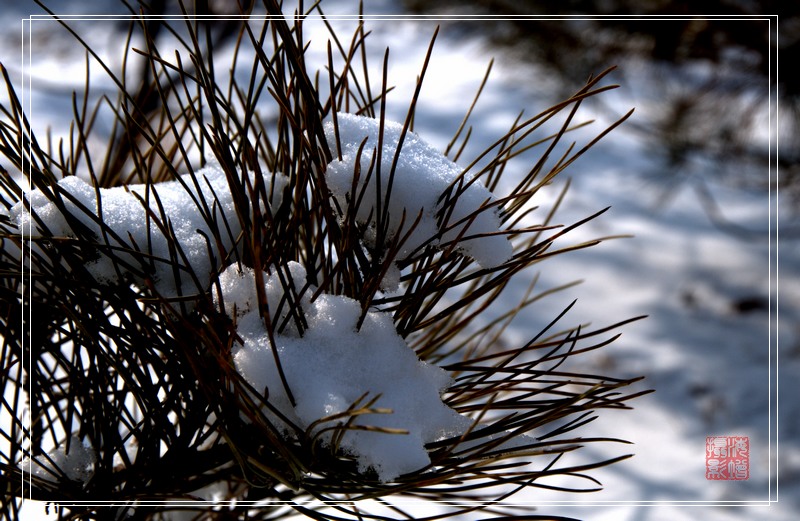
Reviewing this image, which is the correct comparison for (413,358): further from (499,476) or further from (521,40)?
(521,40)

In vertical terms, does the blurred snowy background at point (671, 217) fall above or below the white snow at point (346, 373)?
above

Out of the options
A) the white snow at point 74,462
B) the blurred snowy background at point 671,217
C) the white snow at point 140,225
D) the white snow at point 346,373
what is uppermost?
the blurred snowy background at point 671,217

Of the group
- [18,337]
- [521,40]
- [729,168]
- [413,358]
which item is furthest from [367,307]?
[729,168]

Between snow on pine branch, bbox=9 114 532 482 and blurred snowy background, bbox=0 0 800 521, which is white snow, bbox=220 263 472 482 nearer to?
snow on pine branch, bbox=9 114 532 482

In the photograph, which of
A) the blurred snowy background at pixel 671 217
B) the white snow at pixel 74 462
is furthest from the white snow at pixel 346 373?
the blurred snowy background at pixel 671 217

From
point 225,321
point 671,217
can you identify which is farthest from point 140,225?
point 671,217

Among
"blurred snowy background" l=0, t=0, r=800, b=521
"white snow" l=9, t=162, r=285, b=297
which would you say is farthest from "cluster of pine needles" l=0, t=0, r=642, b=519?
"blurred snowy background" l=0, t=0, r=800, b=521

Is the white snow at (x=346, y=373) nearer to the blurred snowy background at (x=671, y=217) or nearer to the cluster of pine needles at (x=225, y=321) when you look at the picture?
the cluster of pine needles at (x=225, y=321)
